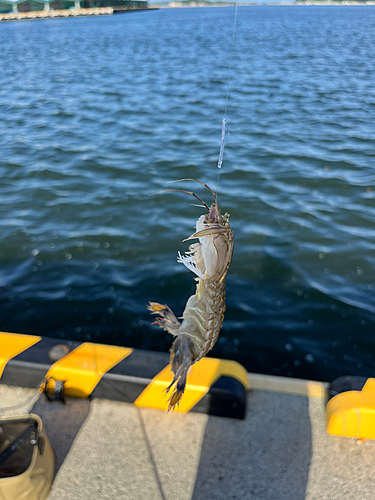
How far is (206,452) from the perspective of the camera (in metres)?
3.53

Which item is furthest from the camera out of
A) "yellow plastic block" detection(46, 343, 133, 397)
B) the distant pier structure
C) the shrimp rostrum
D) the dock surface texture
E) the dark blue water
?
the distant pier structure

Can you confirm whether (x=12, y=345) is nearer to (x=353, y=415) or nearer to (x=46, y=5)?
(x=353, y=415)

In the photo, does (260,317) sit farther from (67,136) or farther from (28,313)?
(67,136)

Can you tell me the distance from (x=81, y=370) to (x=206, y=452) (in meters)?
1.45

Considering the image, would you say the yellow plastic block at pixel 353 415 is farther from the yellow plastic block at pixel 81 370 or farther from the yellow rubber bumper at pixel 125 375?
the yellow plastic block at pixel 81 370

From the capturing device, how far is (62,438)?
3639 millimetres

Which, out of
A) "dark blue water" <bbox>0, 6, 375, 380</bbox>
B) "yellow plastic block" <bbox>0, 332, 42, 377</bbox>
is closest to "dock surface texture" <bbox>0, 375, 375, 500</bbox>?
"yellow plastic block" <bbox>0, 332, 42, 377</bbox>

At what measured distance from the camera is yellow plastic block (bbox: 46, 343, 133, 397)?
12.7ft

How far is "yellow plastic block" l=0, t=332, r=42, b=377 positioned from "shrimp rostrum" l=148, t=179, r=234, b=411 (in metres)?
2.66

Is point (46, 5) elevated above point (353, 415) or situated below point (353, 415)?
above

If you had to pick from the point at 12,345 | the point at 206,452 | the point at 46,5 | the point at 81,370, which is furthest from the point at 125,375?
the point at 46,5

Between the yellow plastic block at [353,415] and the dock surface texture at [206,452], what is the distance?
12 centimetres

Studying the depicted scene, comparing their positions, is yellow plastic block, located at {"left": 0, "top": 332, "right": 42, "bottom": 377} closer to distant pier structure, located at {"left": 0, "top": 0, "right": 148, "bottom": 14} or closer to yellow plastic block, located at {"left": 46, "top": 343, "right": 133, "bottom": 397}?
yellow plastic block, located at {"left": 46, "top": 343, "right": 133, "bottom": 397}

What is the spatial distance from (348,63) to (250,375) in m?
24.8
